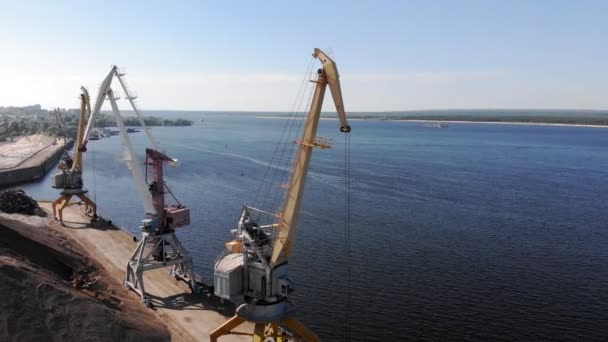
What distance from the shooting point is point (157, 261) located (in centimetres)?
3859

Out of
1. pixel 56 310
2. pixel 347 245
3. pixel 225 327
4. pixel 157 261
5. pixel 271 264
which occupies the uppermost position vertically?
pixel 271 264

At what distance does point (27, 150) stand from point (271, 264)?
13828 centimetres

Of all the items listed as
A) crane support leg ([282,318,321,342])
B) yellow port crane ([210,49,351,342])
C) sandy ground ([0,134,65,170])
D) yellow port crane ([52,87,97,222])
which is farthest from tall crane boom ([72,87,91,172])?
sandy ground ([0,134,65,170])

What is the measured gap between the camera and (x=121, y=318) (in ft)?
87.2

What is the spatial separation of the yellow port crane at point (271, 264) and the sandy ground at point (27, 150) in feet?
323

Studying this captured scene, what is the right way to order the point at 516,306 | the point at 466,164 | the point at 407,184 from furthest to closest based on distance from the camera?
the point at 466,164
the point at 407,184
the point at 516,306

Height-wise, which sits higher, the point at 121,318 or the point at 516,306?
the point at 121,318

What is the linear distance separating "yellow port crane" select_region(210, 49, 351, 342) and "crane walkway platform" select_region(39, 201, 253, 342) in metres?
3.32

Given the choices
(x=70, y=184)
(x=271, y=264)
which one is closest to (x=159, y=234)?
(x=271, y=264)

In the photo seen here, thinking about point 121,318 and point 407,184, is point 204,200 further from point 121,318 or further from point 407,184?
point 121,318

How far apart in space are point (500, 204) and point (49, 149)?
425 ft

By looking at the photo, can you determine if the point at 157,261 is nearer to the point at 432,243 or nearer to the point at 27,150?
the point at 432,243

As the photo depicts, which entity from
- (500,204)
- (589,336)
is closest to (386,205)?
(500,204)

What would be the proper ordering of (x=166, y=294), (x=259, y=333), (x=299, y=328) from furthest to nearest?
1. (x=166, y=294)
2. (x=299, y=328)
3. (x=259, y=333)
